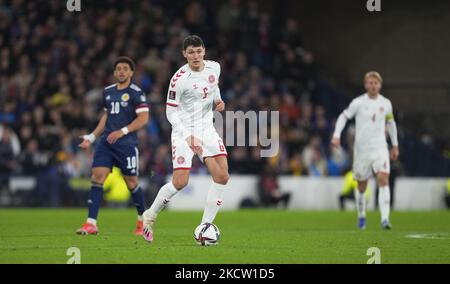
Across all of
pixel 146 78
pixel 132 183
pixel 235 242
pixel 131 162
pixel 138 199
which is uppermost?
pixel 146 78

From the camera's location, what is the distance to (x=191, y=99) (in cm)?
1193

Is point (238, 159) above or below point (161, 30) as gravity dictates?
below

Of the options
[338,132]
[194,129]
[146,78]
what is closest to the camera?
[194,129]

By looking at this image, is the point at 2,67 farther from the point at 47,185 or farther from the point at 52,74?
the point at 47,185

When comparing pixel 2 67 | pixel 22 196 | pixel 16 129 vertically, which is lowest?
pixel 22 196

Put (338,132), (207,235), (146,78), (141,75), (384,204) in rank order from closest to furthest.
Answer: (207,235), (384,204), (338,132), (141,75), (146,78)

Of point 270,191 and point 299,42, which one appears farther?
point 299,42

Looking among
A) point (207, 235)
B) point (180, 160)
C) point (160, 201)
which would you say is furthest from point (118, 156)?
point (207, 235)

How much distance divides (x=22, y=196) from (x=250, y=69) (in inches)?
301

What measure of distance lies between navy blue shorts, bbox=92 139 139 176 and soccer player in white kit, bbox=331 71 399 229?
3828 mm

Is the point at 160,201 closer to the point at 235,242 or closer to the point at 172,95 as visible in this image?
the point at 235,242

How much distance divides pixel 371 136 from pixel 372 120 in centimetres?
26

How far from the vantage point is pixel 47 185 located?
24359 mm
